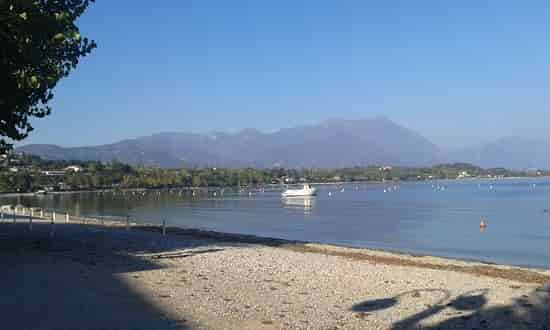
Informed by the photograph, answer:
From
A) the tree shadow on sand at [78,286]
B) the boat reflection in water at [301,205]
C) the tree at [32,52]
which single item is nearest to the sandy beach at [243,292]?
the tree shadow on sand at [78,286]

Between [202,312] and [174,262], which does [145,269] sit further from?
[202,312]

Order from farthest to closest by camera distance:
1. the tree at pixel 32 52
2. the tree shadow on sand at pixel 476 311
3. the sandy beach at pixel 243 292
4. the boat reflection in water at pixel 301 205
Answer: the boat reflection in water at pixel 301 205
the tree at pixel 32 52
the tree shadow on sand at pixel 476 311
the sandy beach at pixel 243 292

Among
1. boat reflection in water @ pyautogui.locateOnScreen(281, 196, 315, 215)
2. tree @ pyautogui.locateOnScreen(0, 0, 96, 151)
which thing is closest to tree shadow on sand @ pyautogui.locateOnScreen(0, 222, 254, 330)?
tree @ pyautogui.locateOnScreen(0, 0, 96, 151)

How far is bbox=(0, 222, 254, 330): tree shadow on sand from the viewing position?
10.8m

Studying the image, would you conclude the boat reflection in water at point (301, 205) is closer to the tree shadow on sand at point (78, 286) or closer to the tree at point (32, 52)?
the tree shadow on sand at point (78, 286)

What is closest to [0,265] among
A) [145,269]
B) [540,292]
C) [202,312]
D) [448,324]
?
[145,269]

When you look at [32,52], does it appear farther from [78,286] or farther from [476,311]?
[476,311]

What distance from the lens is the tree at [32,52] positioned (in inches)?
655

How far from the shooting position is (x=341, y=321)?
12000mm

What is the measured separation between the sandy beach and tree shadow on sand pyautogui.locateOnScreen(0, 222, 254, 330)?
0.07 feet

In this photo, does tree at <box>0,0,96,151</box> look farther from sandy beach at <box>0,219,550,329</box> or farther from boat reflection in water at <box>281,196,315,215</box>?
boat reflection in water at <box>281,196,315,215</box>

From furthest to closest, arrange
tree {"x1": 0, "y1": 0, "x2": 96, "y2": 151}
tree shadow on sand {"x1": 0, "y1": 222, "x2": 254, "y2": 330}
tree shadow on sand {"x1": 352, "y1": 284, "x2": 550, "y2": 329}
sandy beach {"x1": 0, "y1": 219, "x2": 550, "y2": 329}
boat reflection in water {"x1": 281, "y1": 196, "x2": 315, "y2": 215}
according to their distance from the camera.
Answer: boat reflection in water {"x1": 281, "y1": 196, "x2": 315, "y2": 215}
tree {"x1": 0, "y1": 0, "x2": 96, "y2": 151}
tree shadow on sand {"x1": 352, "y1": 284, "x2": 550, "y2": 329}
sandy beach {"x1": 0, "y1": 219, "x2": 550, "y2": 329}
tree shadow on sand {"x1": 0, "y1": 222, "x2": 254, "y2": 330}

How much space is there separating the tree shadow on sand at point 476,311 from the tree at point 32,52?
11.1 meters

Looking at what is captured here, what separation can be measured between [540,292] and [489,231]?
1271 inches
